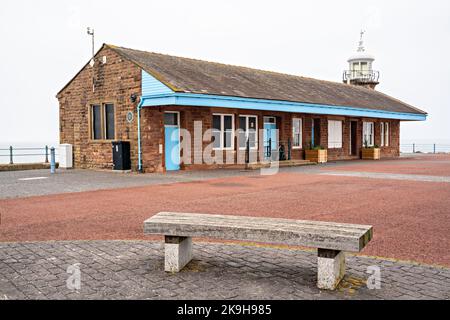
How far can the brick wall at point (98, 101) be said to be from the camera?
17.9 meters

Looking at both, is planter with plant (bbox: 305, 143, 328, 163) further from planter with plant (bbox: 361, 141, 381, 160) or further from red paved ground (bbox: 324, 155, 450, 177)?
planter with plant (bbox: 361, 141, 381, 160)

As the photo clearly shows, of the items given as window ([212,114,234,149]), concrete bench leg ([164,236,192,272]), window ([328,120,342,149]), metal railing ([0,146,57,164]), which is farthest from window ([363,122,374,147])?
concrete bench leg ([164,236,192,272])

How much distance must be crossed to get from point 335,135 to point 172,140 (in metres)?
12.0

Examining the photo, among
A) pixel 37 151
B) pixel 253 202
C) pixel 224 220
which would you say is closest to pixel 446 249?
pixel 224 220

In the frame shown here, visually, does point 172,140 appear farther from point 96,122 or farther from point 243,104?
point 96,122

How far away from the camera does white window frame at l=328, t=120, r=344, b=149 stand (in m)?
26.2

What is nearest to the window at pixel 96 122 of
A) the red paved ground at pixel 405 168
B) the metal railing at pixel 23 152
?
the metal railing at pixel 23 152

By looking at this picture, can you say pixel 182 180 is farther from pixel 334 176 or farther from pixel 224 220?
pixel 224 220

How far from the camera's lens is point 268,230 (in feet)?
14.7

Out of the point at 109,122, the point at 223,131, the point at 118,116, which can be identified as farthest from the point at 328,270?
the point at 109,122

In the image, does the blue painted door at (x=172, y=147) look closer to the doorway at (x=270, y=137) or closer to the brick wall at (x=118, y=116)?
the brick wall at (x=118, y=116)

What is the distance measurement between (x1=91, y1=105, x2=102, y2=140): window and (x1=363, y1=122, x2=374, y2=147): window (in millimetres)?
17294

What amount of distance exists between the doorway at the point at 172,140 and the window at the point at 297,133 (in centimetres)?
759
